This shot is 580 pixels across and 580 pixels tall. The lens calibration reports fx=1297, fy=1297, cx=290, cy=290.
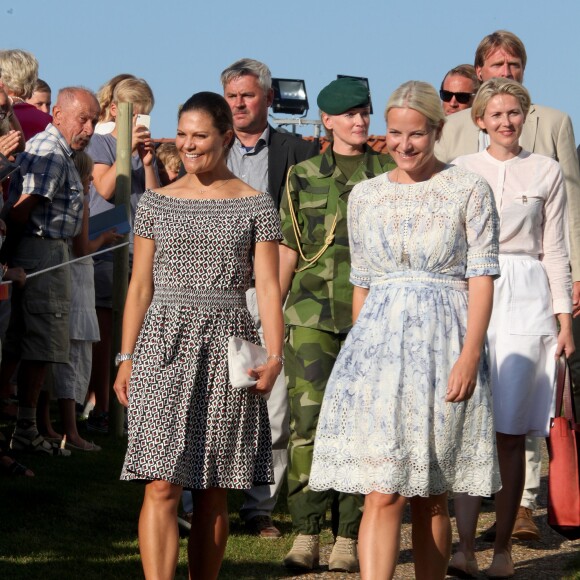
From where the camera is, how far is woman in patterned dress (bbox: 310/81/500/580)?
4.93 m

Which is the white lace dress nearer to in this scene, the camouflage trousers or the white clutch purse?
the white clutch purse

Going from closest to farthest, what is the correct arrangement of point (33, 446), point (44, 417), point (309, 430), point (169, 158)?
point (309, 430) → point (33, 446) → point (44, 417) → point (169, 158)

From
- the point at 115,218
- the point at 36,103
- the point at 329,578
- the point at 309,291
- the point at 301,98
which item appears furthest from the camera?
→ the point at 301,98

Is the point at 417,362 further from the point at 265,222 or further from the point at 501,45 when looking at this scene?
the point at 501,45

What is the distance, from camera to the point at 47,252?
8.58 metres

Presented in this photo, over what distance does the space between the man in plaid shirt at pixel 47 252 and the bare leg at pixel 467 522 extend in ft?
11.1

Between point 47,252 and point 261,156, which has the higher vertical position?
point 261,156

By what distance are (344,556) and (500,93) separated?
2.42m

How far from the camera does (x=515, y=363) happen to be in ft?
21.0

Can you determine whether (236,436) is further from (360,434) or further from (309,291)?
(309,291)

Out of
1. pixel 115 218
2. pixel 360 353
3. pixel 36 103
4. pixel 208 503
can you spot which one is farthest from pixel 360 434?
pixel 36 103

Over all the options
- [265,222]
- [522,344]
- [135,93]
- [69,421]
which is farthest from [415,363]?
[135,93]

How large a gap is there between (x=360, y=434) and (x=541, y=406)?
1.71 metres

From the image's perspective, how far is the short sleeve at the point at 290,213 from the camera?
6719 mm
